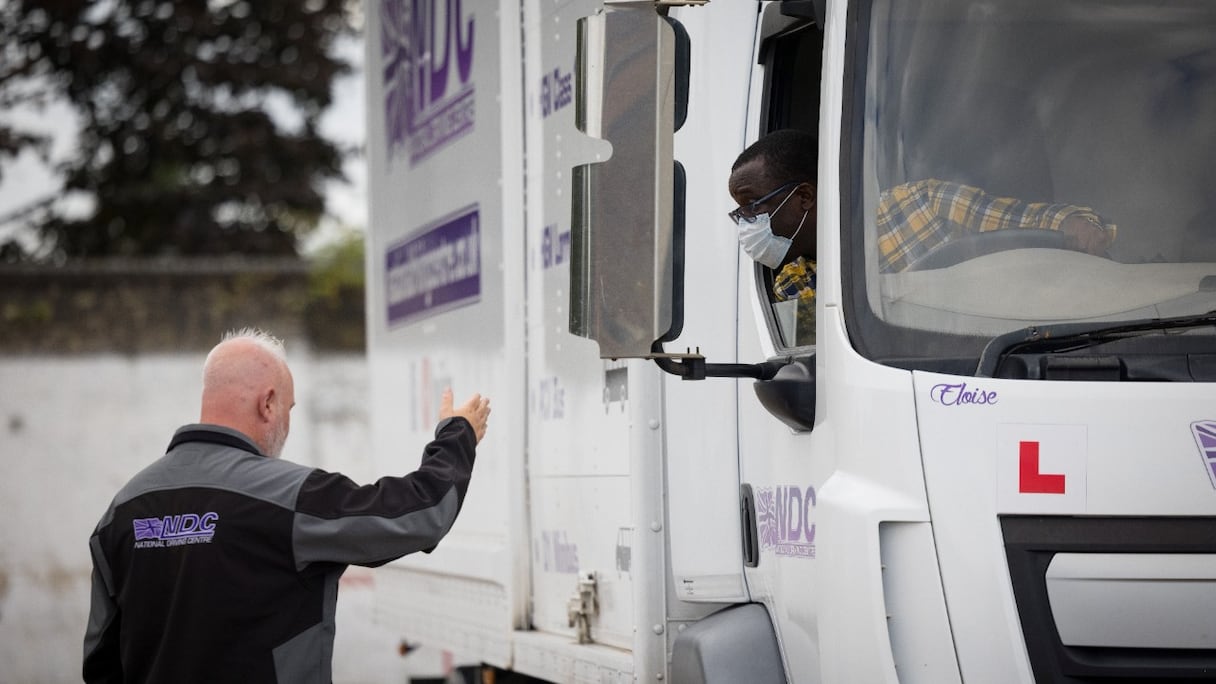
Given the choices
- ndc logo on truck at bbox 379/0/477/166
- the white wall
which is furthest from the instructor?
the white wall

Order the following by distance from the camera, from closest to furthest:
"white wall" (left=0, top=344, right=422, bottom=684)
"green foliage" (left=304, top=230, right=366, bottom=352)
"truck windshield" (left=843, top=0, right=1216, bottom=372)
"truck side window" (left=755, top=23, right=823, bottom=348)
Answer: "truck windshield" (left=843, top=0, right=1216, bottom=372), "truck side window" (left=755, top=23, right=823, bottom=348), "white wall" (left=0, top=344, right=422, bottom=684), "green foliage" (left=304, top=230, right=366, bottom=352)

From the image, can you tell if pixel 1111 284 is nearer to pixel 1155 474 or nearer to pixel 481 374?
pixel 1155 474

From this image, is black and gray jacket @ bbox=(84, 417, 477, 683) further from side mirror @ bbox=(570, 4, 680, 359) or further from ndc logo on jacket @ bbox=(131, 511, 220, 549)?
side mirror @ bbox=(570, 4, 680, 359)

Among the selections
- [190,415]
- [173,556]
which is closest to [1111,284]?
[173,556]

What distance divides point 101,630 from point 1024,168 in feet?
7.48

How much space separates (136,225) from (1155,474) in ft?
73.7

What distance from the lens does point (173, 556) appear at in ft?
11.8

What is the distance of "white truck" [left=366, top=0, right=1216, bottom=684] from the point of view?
3082mm

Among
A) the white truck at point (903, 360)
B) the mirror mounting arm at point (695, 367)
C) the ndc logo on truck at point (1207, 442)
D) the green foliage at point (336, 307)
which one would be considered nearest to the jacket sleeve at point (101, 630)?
the white truck at point (903, 360)

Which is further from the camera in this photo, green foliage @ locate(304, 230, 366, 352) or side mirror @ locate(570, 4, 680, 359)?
green foliage @ locate(304, 230, 366, 352)

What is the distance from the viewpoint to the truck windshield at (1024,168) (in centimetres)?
327

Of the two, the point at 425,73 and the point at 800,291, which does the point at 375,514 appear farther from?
the point at 425,73

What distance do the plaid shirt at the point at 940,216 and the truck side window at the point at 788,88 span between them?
45cm

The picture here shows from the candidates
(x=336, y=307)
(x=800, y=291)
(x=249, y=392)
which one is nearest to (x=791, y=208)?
(x=800, y=291)
